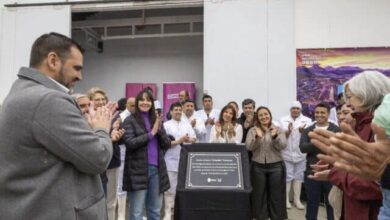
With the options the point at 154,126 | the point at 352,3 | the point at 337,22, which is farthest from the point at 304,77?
the point at 154,126

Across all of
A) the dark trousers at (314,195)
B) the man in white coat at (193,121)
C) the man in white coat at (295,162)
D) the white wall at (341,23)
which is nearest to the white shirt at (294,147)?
the man in white coat at (295,162)

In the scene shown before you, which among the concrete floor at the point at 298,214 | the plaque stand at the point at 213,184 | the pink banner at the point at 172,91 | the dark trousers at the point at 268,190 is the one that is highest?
the pink banner at the point at 172,91

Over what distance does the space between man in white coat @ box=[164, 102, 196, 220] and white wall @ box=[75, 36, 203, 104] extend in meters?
4.30

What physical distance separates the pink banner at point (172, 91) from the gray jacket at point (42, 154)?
7.15 metres

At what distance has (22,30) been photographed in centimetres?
748

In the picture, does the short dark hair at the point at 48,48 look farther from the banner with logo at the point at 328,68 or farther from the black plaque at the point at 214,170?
the banner with logo at the point at 328,68

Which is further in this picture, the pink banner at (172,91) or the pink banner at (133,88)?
the pink banner at (133,88)

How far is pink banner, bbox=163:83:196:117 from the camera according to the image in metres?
8.54

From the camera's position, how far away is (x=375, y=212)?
165 centimetres

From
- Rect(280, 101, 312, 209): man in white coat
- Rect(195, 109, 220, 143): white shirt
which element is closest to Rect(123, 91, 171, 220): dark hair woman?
Rect(195, 109, 220, 143): white shirt

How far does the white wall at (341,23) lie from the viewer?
6.61 m

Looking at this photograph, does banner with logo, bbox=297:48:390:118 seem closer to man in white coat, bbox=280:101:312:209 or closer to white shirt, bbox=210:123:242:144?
man in white coat, bbox=280:101:312:209

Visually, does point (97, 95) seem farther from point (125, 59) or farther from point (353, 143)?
point (125, 59)

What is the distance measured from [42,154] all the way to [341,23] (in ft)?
21.1
